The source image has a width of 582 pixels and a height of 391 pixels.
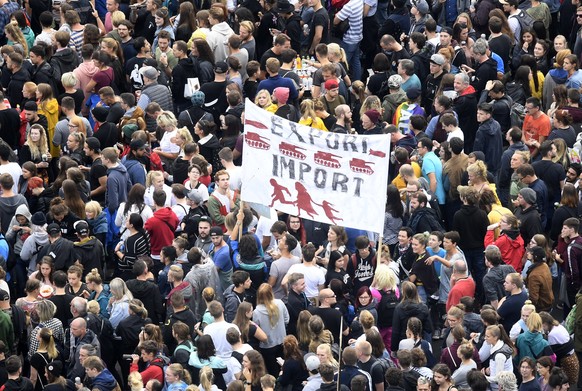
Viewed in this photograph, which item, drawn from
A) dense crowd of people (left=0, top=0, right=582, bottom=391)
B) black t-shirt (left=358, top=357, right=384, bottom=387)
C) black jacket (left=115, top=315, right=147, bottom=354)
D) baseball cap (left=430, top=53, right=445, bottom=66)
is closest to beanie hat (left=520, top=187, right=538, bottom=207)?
dense crowd of people (left=0, top=0, right=582, bottom=391)

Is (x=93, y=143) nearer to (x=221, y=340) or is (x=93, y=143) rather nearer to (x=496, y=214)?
(x=221, y=340)

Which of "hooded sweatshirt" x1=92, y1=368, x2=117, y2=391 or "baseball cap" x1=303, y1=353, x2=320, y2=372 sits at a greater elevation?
"baseball cap" x1=303, y1=353, x2=320, y2=372

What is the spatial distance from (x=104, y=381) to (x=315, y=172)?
362 cm

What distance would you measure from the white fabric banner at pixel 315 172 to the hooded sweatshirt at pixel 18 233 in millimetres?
2984

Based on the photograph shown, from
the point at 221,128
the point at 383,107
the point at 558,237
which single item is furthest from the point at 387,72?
the point at 558,237

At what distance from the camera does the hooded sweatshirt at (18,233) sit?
19.7 m

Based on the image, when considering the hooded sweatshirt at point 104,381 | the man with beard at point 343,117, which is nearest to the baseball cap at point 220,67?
the man with beard at point 343,117

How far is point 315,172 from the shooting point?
1855cm

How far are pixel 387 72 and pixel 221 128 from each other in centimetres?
303

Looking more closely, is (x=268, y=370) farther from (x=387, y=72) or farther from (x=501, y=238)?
(x=387, y=72)

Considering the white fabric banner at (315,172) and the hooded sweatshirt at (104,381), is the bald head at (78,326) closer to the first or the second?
the hooded sweatshirt at (104,381)

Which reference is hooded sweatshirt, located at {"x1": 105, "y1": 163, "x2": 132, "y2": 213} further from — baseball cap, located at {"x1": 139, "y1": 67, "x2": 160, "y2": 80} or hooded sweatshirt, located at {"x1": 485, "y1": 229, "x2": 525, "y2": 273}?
hooded sweatshirt, located at {"x1": 485, "y1": 229, "x2": 525, "y2": 273}

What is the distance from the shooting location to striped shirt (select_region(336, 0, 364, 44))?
25578 mm

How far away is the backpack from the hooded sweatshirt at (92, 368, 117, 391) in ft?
37.7
